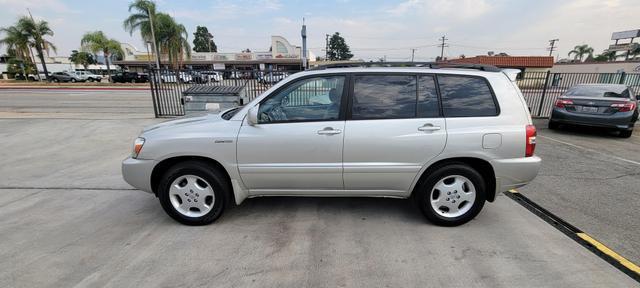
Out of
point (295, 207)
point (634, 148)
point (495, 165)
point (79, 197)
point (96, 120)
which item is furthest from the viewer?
point (96, 120)

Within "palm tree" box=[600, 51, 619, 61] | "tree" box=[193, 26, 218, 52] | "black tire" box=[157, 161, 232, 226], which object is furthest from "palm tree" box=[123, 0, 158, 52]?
"palm tree" box=[600, 51, 619, 61]

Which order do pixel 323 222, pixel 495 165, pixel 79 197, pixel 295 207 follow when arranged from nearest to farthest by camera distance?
pixel 495 165 → pixel 323 222 → pixel 295 207 → pixel 79 197

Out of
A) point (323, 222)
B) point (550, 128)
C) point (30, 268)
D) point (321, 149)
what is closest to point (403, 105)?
point (321, 149)

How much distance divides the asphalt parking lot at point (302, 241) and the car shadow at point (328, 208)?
0.02 metres

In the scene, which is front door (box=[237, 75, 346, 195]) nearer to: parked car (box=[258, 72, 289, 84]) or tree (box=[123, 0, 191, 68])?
parked car (box=[258, 72, 289, 84])

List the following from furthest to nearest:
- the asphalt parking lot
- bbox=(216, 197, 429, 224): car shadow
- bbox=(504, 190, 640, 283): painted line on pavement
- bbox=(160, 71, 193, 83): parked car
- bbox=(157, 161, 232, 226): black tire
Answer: bbox=(160, 71, 193, 83): parked car → bbox=(216, 197, 429, 224): car shadow → bbox=(157, 161, 232, 226): black tire → bbox=(504, 190, 640, 283): painted line on pavement → the asphalt parking lot

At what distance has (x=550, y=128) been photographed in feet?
29.2

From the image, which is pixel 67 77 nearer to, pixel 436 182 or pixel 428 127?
pixel 428 127

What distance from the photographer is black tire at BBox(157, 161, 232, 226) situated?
3227 mm

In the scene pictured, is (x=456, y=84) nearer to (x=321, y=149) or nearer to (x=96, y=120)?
(x=321, y=149)

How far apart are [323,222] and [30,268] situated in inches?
105

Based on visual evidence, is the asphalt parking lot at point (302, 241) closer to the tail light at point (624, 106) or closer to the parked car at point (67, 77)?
the tail light at point (624, 106)

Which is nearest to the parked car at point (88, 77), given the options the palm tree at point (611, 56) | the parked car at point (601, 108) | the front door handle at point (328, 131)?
the front door handle at point (328, 131)

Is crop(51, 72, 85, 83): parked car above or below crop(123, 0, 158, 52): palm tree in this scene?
below
